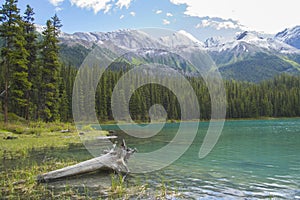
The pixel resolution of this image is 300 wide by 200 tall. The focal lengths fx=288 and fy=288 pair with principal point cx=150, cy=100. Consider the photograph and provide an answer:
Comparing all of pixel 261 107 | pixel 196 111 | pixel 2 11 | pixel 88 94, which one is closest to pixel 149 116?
pixel 88 94

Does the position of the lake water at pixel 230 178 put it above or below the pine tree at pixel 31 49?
below

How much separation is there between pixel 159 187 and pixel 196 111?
129 m

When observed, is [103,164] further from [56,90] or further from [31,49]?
[56,90]

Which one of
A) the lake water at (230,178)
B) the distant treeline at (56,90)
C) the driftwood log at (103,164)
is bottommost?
the lake water at (230,178)

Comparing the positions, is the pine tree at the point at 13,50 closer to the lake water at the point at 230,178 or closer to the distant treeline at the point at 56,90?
the distant treeline at the point at 56,90

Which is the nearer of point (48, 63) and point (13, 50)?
point (13, 50)

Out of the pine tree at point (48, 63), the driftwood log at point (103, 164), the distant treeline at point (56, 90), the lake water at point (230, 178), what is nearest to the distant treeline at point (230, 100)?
the distant treeline at point (56, 90)

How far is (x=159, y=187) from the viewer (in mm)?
12070

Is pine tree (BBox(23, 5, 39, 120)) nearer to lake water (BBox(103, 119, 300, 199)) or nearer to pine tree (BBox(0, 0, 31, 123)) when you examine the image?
pine tree (BBox(0, 0, 31, 123))

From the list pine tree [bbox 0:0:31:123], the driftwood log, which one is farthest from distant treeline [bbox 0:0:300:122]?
the driftwood log

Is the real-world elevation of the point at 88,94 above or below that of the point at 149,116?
above

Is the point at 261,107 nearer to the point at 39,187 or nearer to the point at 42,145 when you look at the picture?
the point at 42,145

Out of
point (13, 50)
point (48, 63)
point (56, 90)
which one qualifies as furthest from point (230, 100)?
point (13, 50)

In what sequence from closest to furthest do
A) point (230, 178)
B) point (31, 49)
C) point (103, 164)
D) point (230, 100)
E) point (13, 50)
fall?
point (230, 178)
point (103, 164)
point (13, 50)
point (31, 49)
point (230, 100)
